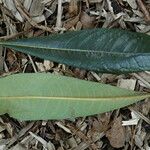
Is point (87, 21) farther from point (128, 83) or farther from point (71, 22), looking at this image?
point (128, 83)

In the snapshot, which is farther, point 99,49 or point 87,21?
point 87,21

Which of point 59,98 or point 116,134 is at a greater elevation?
point 59,98

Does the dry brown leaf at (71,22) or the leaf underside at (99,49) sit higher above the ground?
the dry brown leaf at (71,22)

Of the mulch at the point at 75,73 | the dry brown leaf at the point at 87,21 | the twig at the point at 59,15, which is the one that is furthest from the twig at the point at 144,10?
the twig at the point at 59,15

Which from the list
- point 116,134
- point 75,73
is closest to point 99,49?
point 75,73

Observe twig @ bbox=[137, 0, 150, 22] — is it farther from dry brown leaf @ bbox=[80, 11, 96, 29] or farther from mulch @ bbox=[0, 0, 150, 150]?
dry brown leaf @ bbox=[80, 11, 96, 29]

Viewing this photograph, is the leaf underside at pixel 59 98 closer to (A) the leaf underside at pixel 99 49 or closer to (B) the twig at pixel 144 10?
(A) the leaf underside at pixel 99 49
